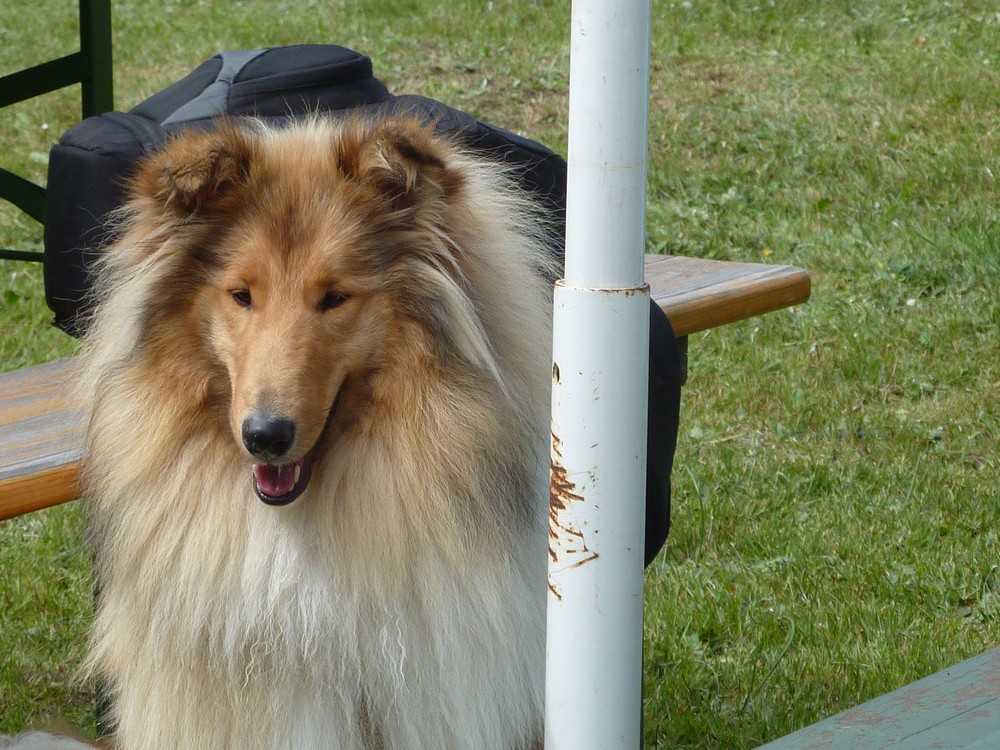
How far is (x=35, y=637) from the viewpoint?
3.71 meters

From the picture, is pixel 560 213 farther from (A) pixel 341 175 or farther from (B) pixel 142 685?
(B) pixel 142 685

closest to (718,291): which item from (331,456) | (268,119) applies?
(268,119)

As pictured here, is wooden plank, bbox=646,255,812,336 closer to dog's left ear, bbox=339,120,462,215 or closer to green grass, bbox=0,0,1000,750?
green grass, bbox=0,0,1000,750

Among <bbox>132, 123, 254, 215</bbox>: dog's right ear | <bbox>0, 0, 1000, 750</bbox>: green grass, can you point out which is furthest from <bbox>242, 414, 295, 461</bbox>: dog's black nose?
<bbox>0, 0, 1000, 750</bbox>: green grass

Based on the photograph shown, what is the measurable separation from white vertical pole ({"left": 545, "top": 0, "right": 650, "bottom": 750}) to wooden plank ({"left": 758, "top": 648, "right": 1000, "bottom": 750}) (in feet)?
0.86

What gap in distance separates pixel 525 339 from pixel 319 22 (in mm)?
8026

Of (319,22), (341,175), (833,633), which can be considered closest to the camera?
(341,175)

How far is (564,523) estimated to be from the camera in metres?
1.72

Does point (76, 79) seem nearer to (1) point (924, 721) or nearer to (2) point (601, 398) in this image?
(2) point (601, 398)

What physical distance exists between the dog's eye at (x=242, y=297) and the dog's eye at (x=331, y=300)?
0.12m

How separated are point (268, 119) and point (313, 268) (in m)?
0.66

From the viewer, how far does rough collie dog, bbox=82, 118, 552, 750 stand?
2.12 meters

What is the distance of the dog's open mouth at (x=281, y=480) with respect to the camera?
2111mm

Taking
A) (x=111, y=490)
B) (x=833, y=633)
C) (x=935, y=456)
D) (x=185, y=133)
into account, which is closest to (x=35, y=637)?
(x=111, y=490)
